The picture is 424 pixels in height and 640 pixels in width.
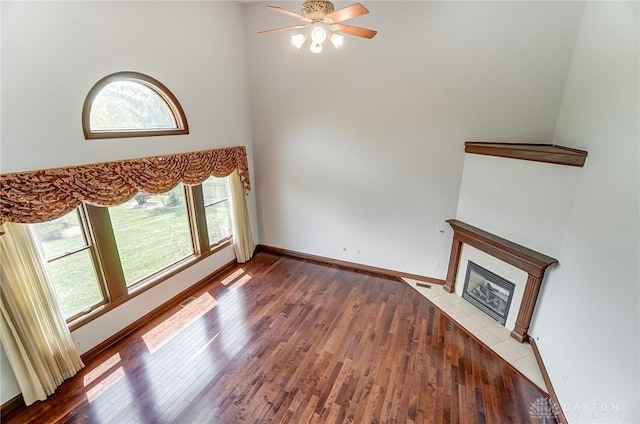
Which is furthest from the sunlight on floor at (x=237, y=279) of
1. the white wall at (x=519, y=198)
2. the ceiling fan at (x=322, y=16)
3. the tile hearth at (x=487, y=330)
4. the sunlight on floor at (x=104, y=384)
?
the ceiling fan at (x=322, y=16)

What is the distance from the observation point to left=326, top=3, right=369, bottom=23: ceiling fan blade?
2.04 m

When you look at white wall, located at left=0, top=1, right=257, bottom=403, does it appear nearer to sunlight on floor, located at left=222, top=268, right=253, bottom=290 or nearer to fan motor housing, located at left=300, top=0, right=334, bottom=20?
sunlight on floor, located at left=222, top=268, right=253, bottom=290

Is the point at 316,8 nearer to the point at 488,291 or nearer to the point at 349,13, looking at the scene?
the point at 349,13

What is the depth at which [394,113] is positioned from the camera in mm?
4535

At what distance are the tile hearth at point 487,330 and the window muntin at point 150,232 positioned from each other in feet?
13.5

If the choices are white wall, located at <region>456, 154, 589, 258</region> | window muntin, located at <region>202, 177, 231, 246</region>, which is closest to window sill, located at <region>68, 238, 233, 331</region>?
window muntin, located at <region>202, 177, 231, 246</region>

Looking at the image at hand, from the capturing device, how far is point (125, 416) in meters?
2.80

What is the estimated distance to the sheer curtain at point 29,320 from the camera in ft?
8.47

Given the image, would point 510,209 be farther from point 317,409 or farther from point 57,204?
point 57,204

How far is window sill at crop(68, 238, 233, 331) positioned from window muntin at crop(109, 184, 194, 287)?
7 cm

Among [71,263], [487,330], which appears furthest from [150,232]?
[487,330]

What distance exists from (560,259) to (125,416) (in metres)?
5.03

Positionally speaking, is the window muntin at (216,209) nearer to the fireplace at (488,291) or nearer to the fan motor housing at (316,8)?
the fan motor housing at (316,8)

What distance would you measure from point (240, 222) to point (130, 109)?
2.61 meters
